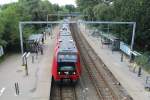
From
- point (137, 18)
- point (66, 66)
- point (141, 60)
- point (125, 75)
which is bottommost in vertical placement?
point (125, 75)

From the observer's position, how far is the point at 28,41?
1428 inches

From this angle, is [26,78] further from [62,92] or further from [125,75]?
[125,75]

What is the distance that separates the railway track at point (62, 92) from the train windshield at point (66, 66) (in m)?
2.03

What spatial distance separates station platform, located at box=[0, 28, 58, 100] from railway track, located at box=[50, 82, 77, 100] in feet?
1.71

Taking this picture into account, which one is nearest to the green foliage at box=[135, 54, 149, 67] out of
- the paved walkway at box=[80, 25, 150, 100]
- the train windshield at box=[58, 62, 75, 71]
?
the paved walkway at box=[80, 25, 150, 100]

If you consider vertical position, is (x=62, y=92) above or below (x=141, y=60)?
below

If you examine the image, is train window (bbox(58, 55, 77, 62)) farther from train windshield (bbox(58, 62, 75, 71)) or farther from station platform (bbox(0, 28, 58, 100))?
station platform (bbox(0, 28, 58, 100))

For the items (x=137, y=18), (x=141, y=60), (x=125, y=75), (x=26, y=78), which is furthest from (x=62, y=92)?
(x=137, y=18)

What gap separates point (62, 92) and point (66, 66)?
229 centimetres

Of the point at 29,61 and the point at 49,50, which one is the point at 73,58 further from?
the point at 49,50

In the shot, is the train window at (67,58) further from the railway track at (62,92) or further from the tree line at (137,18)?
the tree line at (137,18)

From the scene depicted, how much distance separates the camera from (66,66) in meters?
21.4

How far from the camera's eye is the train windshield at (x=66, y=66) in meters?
21.2

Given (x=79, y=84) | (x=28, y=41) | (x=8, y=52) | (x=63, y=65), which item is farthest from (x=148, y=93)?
(x=8, y=52)
